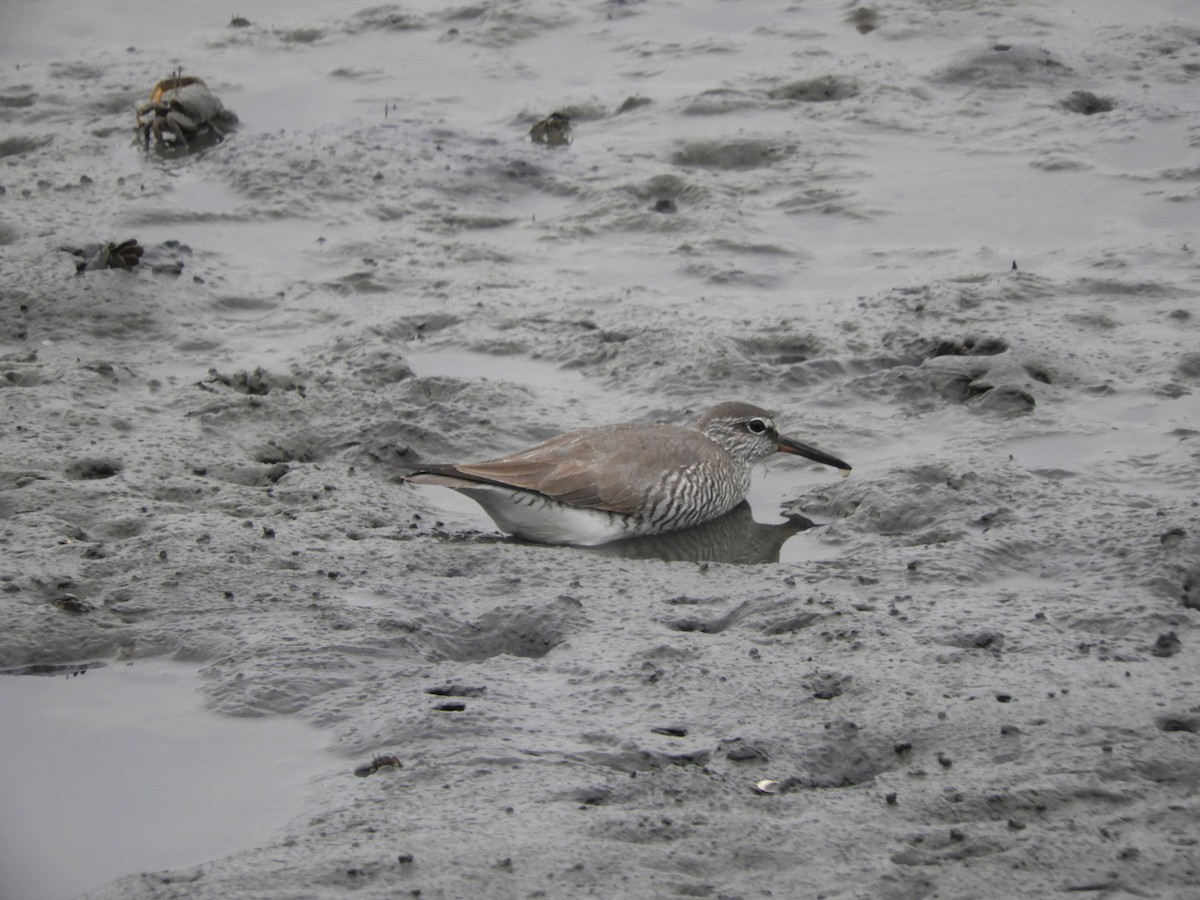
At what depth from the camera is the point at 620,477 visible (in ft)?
23.0

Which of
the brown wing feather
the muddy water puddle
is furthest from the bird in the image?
the muddy water puddle

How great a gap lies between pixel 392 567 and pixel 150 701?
1.29m

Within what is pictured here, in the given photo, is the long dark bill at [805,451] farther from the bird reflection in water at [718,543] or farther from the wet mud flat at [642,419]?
the bird reflection in water at [718,543]

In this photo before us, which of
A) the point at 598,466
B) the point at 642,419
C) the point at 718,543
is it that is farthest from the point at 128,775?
the point at 642,419

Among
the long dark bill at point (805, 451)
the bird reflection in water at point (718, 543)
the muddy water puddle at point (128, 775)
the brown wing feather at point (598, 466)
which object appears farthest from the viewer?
the long dark bill at point (805, 451)

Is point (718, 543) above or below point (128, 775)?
below

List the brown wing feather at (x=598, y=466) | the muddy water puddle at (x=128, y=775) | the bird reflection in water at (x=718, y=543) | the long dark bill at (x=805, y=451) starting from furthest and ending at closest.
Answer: the long dark bill at (x=805, y=451), the bird reflection in water at (x=718, y=543), the brown wing feather at (x=598, y=466), the muddy water puddle at (x=128, y=775)

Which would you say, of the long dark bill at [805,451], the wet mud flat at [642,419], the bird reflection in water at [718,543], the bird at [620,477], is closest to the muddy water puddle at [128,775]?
the wet mud flat at [642,419]

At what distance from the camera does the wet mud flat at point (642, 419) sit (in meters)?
4.39

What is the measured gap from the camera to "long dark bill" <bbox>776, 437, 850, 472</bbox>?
7395mm

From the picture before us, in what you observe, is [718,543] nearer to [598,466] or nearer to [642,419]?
[598,466]

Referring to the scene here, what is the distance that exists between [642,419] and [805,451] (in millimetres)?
972

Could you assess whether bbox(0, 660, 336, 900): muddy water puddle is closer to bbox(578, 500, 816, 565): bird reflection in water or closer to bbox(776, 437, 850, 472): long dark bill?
bbox(578, 500, 816, 565): bird reflection in water

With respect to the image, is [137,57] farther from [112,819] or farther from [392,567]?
[112,819]
